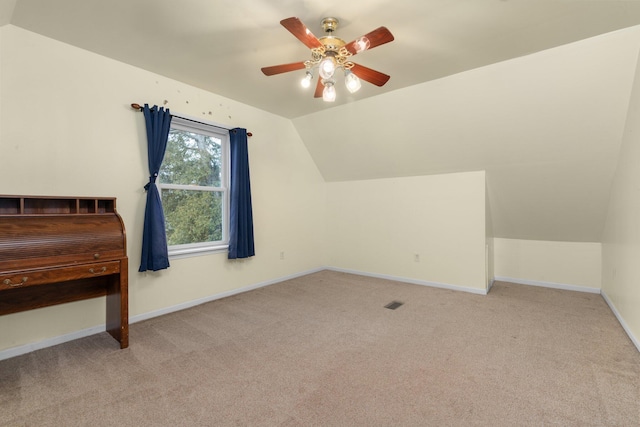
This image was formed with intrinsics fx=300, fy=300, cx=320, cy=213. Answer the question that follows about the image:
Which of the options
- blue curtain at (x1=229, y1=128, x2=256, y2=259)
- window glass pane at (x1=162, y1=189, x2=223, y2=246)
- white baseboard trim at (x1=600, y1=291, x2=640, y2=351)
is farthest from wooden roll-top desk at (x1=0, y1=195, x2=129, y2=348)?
white baseboard trim at (x1=600, y1=291, x2=640, y2=351)

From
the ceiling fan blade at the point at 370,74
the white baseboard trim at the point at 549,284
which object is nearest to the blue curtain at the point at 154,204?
the ceiling fan blade at the point at 370,74

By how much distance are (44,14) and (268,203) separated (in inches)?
109

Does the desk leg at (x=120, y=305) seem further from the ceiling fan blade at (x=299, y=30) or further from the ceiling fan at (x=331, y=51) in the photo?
the ceiling fan blade at (x=299, y=30)

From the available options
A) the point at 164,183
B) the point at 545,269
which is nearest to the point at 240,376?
the point at 164,183

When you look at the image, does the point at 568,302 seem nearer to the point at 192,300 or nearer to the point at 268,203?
the point at 268,203

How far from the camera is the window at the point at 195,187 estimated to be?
3307mm

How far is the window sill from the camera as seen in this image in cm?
326

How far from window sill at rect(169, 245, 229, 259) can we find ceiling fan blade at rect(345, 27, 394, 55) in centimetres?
265

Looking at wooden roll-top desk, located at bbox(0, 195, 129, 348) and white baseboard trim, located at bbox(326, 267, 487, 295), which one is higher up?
wooden roll-top desk, located at bbox(0, 195, 129, 348)

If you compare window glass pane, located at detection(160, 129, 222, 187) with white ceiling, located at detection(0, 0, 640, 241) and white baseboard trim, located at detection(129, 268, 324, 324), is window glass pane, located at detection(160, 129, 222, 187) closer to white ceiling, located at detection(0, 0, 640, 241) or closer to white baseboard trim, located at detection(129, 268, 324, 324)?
white ceiling, located at detection(0, 0, 640, 241)

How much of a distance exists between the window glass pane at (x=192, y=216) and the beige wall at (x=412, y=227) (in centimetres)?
216

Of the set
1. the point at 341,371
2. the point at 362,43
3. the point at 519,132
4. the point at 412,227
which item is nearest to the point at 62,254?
the point at 341,371

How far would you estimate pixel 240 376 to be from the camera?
2.01 m

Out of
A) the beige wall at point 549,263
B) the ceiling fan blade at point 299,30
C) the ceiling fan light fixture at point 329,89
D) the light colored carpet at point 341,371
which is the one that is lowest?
the light colored carpet at point 341,371
